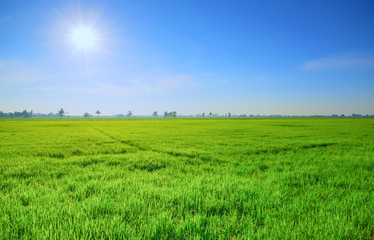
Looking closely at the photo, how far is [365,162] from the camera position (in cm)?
713

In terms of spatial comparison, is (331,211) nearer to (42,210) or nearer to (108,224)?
(108,224)

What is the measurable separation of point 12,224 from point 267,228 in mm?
3902

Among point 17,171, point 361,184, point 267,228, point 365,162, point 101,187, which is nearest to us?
point 267,228

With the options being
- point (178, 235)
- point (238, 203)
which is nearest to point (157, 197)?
point (178, 235)

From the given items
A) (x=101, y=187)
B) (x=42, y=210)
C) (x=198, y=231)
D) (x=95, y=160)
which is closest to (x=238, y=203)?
(x=198, y=231)

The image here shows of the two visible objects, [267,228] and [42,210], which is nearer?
[267,228]

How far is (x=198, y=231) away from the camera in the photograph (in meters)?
2.50

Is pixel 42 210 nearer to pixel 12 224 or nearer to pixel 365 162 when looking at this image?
pixel 12 224

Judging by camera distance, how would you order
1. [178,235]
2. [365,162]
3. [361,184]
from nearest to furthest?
[178,235] → [361,184] → [365,162]

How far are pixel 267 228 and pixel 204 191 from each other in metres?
1.67

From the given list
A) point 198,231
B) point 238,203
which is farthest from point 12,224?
point 238,203

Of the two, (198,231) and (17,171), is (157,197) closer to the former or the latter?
(198,231)

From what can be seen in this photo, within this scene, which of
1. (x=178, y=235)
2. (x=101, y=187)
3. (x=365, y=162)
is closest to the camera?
(x=178, y=235)

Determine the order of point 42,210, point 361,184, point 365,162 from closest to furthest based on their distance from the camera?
point 42,210, point 361,184, point 365,162
